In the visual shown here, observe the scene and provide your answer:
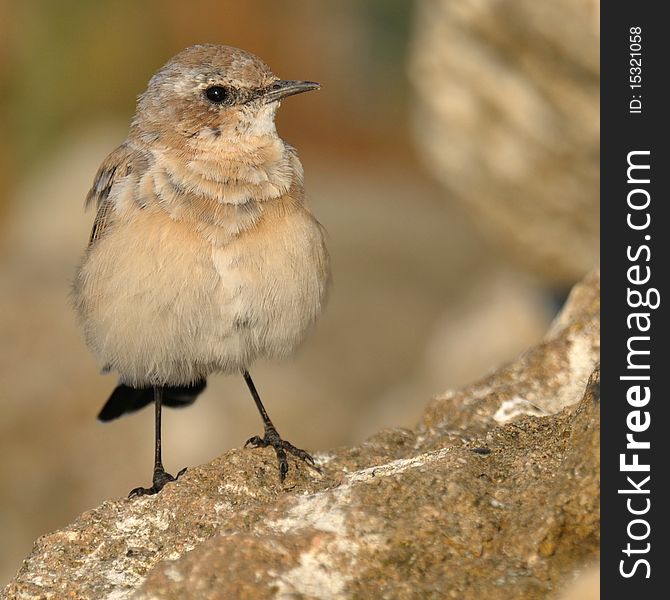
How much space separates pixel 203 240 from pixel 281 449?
1029 mm

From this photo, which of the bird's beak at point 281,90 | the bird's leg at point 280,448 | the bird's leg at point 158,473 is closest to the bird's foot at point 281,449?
the bird's leg at point 280,448

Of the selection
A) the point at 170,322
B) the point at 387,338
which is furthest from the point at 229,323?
the point at 387,338

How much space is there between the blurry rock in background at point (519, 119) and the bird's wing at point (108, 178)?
303 cm

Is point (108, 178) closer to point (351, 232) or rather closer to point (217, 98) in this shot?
point (217, 98)

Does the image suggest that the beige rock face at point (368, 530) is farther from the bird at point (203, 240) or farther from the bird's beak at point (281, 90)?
the bird's beak at point (281, 90)

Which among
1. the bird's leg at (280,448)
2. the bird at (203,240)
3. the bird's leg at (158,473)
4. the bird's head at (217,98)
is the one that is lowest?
the bird's leg at (158,473)

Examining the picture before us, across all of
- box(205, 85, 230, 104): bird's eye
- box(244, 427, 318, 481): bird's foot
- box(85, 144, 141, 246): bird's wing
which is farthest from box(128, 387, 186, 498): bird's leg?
box(205, 85, 230, 104): bird's eye

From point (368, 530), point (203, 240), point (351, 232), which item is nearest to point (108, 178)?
point (203, 240)

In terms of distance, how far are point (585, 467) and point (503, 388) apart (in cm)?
174

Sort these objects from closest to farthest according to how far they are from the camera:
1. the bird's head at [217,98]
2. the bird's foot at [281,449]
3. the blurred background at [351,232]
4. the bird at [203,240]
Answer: the bird's foot at [281,449] → the bird at [203,240] → the bird's head at [217,98] → the blurred background at [351,232]

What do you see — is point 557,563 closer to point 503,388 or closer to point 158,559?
point 158,559

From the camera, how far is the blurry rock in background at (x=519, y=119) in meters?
7.58

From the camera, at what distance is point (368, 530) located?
3.54 meters

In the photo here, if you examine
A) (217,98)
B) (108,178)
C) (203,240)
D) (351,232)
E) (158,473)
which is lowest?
(158,473)
